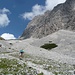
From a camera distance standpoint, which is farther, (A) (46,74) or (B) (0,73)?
(A) (46,74)

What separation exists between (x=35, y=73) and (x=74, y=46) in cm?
7133

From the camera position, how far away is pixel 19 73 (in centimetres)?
2702

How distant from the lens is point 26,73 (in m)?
27.4

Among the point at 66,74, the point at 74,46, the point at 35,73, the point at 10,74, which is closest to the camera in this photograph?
the point at 10,74

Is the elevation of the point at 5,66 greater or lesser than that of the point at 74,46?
lesser

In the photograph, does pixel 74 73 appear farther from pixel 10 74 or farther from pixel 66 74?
pixel 10 74

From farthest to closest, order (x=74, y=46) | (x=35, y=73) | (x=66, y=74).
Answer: (x=74, y=46) → (x=66, y=74) → (x=35, y=73)

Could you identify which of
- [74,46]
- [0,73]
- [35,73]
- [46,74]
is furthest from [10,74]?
[74,46]

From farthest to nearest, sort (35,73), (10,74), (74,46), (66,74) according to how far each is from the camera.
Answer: (74,46)
(66,74)
(35,73)
(10,74)

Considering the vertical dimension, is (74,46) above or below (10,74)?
above

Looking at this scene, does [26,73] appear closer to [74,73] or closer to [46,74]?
[46,74]

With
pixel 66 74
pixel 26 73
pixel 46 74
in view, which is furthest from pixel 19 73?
pixel 66 74

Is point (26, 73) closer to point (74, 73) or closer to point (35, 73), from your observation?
point (35, 73)

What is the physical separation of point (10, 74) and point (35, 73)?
352 cm
